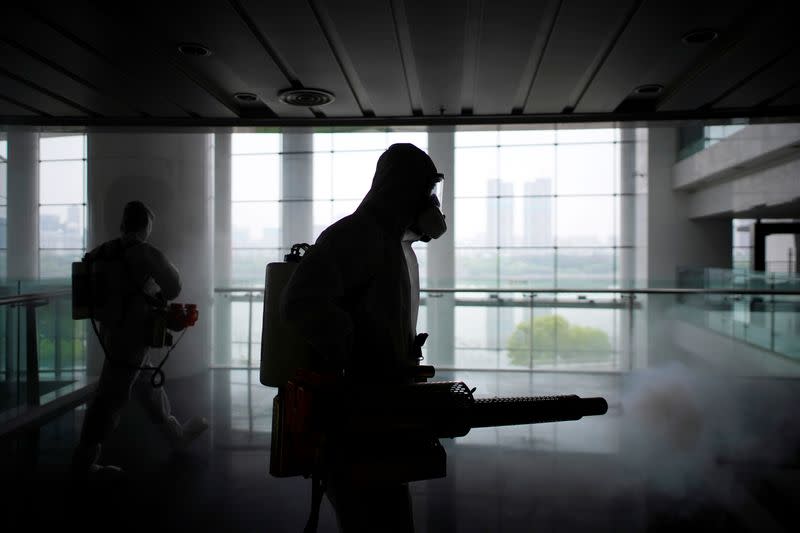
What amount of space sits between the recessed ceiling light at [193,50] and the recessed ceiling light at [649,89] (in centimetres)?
181

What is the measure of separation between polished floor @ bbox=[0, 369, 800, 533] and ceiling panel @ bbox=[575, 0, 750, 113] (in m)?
1.79

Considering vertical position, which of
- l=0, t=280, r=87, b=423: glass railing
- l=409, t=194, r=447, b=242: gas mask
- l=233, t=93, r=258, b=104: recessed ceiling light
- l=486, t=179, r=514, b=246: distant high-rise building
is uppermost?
l=486, t=179, r=514, b=246: distant high-rise building

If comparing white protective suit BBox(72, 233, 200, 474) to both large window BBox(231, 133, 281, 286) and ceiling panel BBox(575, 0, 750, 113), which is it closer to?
ceiling panel BBox(575, 0, 750, 113)

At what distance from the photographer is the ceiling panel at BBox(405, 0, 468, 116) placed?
61.2 inches

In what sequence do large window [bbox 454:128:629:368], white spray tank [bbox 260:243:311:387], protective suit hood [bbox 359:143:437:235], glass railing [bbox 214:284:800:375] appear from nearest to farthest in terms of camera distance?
protective suit hood [bbox 359:143:437:235], white spray tank [bbox 260:243:311:387], glass railing [bbox 214:284:800:375], large window [bbox 454:128:629:368]

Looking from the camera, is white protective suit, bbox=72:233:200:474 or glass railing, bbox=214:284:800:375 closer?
white protective suit, bbox=72:233:200:474

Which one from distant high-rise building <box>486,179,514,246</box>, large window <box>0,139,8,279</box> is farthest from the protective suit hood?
distant high-rise building <box>486,179,514,246</box>

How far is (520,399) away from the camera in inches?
50.3

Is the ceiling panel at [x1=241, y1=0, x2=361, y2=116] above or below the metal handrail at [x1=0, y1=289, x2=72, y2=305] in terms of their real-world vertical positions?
above

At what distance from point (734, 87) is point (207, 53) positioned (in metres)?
2.16

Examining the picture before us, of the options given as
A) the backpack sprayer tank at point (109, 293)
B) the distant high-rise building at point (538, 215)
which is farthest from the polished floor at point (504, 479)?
the distant high-rise building at point (538, 215)

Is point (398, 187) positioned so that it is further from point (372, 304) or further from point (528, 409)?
point (528, 409)

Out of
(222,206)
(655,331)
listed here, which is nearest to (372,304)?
(655,331)

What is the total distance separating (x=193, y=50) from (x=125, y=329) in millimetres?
1362
